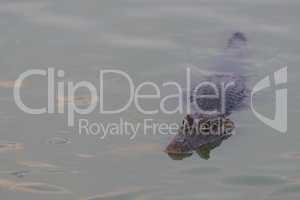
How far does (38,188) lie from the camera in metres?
5.78

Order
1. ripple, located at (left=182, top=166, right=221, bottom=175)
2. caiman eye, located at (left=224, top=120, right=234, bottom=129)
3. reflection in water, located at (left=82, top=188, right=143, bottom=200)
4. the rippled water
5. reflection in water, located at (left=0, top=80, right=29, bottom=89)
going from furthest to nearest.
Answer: reflection in water, located at (left=0, top=80, right=29, bottom=89)
caiman eye, located at (left=224, top=120, right=234, bottom=129)
ripple, located at (left=182, top=166, right=221, bottom=175)
the rippled water
reflection in water, located at (left=82, top=188, right=143, bottom=200)

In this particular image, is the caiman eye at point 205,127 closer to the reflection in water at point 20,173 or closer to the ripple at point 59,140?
the ripple at point 59,140

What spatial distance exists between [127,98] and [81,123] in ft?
1.62

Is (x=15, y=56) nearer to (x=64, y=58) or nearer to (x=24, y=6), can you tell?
(x=64, y=58)

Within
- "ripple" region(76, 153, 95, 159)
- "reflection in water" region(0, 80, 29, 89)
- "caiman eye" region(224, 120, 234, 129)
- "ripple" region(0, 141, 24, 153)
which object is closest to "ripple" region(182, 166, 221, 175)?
"caiman eye" region(224, 120, 234, 129)

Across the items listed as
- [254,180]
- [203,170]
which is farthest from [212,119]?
[254,180]

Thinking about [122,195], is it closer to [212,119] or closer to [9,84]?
[212,119]

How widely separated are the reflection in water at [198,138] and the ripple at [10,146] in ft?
3.61

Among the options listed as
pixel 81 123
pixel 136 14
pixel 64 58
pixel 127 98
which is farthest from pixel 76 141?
pixel 136 14

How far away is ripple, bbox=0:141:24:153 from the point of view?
6312 millimetres

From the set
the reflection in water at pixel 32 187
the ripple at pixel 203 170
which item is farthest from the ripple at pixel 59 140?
the ripple at pixel 203 170

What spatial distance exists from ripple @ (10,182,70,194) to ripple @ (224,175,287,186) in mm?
1163

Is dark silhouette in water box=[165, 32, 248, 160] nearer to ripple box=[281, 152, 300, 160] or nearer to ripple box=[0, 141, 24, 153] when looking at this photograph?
ripple box=[281, 152, 300, 160]

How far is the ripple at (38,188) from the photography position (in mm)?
5746
